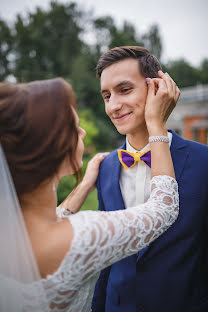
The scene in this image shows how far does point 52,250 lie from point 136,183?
96cm

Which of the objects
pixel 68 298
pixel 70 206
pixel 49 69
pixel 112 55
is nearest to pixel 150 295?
pixel 68 298

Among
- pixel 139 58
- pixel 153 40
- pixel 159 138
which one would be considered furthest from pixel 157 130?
pixel 153 40

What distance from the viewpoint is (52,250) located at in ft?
3.73

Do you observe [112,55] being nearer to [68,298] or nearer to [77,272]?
[77,272]

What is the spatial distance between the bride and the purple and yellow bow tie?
21.5 inches

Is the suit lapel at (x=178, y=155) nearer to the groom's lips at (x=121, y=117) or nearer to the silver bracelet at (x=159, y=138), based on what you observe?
the silver bracelet at (x=159, y=138)

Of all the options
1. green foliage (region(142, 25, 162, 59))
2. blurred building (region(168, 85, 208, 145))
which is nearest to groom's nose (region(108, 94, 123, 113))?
blurred building (region(168, 85, 208, 145))

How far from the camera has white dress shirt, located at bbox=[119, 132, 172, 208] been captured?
184 centimetres

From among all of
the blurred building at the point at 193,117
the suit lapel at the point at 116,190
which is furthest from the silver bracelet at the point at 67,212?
the blurred building at the point at 193,117

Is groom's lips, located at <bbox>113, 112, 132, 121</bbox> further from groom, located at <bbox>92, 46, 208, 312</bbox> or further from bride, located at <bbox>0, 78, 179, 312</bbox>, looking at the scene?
bride, located at <bbox>0, 78, 179, 312</bbox>

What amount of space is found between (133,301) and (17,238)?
1057mm

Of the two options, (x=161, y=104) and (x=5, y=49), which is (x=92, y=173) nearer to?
(x=161, y=104)

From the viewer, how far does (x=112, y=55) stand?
1.86 meters

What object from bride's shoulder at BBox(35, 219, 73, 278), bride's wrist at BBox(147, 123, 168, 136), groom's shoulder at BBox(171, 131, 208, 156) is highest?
bride's wrist at BBox(147, 123, 168, 136)
